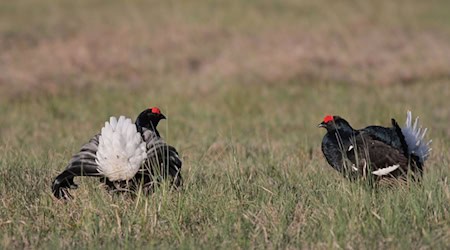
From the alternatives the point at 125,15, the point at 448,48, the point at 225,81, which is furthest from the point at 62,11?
the point at 448,48

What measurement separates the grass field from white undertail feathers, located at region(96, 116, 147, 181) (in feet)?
0.77

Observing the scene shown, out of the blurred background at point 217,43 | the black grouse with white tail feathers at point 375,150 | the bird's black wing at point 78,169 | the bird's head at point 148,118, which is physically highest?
the blurred background at point 217,43

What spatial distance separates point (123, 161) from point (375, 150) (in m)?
2.16

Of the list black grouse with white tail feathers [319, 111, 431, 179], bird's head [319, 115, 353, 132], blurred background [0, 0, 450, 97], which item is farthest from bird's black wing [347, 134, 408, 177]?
blurred background [0, 0, 450, 97]

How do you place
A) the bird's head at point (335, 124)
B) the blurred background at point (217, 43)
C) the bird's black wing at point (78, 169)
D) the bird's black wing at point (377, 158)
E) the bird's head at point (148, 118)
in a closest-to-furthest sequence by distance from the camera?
1. the bird's black wing at point (78, 169)
2. the bird's black wing at point (377, 158)
3. the bird's head at point (148, 118)
4. the bird's head at point (335, 124)
5. the blurred background at point (217, 43)

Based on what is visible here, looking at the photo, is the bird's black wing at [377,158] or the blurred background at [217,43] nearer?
the bird's black wing at [377,158]

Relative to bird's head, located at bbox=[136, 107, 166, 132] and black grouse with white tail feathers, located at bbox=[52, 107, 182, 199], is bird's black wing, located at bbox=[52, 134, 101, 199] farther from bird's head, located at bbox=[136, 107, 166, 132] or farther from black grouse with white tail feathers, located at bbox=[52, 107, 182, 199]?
bird's head, located at bbox=[136, 107, 166, 132]

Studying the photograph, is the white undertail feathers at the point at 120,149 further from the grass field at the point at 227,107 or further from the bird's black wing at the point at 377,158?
the bird's black wing at the point at 377,158

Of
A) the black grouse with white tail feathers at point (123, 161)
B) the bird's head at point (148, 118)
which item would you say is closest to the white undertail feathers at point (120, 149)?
the black grouse with white tail feathers at point (123, 161)

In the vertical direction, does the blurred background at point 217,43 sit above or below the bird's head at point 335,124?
above

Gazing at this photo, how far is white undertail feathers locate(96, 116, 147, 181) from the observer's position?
5961 mm

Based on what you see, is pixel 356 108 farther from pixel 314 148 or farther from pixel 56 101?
pixel 56 101

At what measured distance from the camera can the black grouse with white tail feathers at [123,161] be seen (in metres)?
5.98

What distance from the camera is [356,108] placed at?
13.0 meters
